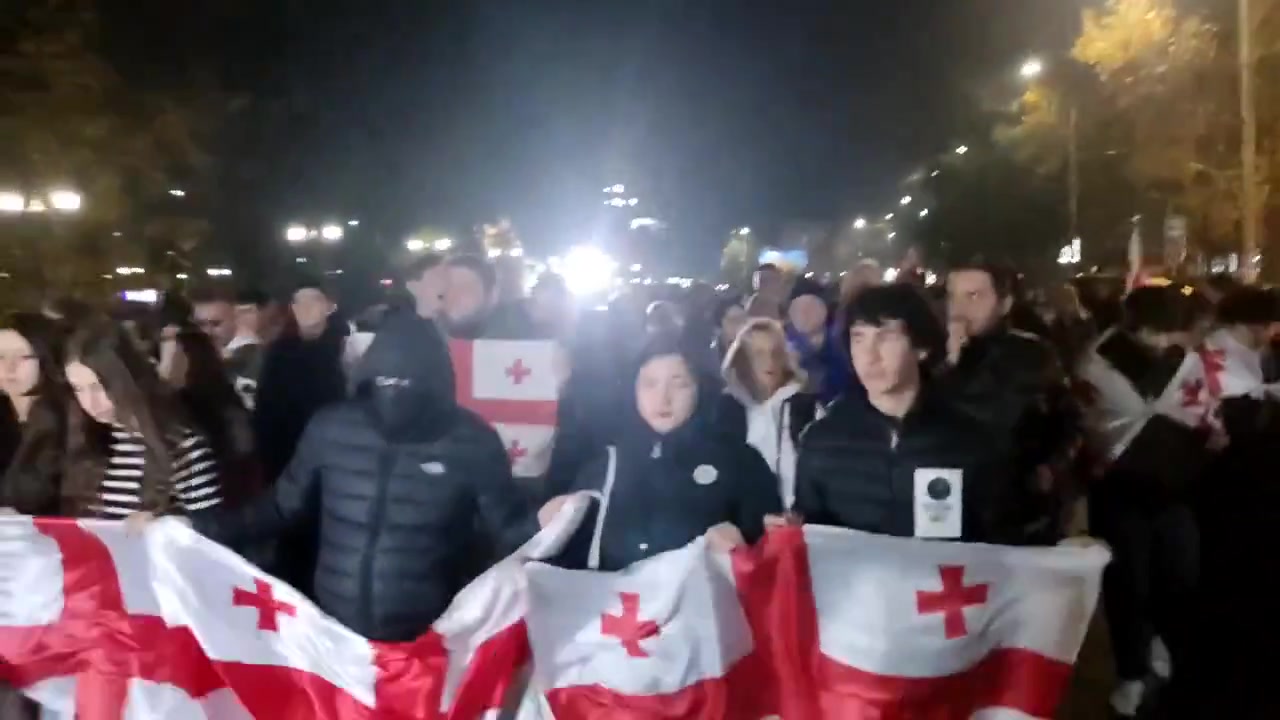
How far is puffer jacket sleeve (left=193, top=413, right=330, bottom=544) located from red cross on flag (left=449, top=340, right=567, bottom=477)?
7.14 ft

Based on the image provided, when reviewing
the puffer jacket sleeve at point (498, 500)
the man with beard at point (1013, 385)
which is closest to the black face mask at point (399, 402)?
the puffer jacket sleeve at point (498, 500)

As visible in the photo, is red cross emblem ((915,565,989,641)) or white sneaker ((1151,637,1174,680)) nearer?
red cross emblem ((915,565,989,641))

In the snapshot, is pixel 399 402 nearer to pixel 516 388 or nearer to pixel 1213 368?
pixel 516 388

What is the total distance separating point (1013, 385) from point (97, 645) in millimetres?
3825

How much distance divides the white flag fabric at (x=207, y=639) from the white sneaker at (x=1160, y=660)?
347 cm

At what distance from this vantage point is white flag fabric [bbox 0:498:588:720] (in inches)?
184

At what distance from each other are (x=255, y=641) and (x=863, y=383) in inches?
90.4

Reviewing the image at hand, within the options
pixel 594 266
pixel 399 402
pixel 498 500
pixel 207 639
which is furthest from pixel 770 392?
pixel 594 266

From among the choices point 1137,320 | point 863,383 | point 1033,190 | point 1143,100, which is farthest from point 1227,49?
point 863,383

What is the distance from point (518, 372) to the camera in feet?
23.9

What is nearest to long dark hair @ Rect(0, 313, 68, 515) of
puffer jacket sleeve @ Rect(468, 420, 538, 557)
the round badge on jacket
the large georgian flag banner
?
the large georgian flag banner

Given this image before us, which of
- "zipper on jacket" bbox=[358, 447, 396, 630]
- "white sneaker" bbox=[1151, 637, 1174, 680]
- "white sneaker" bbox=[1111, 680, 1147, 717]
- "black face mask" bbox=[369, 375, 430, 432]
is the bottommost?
"white sneaker" bbox=[1111, 680, 1147, 717]

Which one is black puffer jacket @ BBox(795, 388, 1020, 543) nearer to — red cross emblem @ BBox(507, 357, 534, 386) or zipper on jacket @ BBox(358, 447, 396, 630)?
zipper on jacket @ BBox(358, 447, 396, 630)

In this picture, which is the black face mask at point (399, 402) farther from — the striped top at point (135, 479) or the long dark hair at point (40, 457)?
the long dark hair at point (40, 457)
